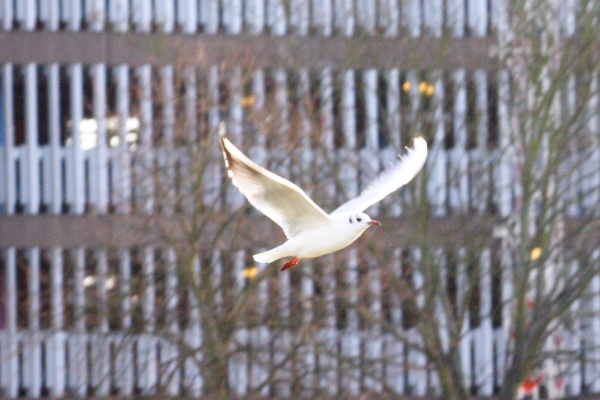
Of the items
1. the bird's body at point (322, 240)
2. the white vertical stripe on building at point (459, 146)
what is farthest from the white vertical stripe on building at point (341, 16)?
the bird's body at point (322, 240)

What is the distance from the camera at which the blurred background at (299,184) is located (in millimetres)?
15867

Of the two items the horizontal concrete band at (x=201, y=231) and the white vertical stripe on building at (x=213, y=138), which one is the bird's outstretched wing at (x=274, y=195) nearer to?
the horizontal concrete band at (x=201, y=231)

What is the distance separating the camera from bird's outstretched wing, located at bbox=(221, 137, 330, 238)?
873cm

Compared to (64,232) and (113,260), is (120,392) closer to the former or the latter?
(113,260)

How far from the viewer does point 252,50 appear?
19.0 m

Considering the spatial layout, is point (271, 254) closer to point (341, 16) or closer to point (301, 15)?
point (301, 15)

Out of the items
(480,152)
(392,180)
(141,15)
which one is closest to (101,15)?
(141,15)

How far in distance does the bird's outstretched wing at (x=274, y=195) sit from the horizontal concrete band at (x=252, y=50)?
672 cm

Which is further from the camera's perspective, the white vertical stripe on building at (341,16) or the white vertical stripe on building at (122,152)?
the white vertical stripe on building at (341,16)

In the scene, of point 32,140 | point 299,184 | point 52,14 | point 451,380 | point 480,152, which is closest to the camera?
point 299,184

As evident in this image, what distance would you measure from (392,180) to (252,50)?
9.11 meters

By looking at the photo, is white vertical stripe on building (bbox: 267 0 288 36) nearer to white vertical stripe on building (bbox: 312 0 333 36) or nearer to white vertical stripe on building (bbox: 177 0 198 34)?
white vertical stripe on building (bbox: 312 0 333 36)

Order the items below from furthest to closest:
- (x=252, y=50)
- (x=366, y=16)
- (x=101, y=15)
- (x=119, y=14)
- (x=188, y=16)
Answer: (x=188, y=16) < (x=119, y=14) < (x=101, y=15) < (x=252, y=50) < (x=366, y=16)

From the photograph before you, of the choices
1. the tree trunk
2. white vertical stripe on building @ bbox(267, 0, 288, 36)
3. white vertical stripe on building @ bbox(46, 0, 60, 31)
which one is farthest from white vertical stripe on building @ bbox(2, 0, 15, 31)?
the tree trunk
